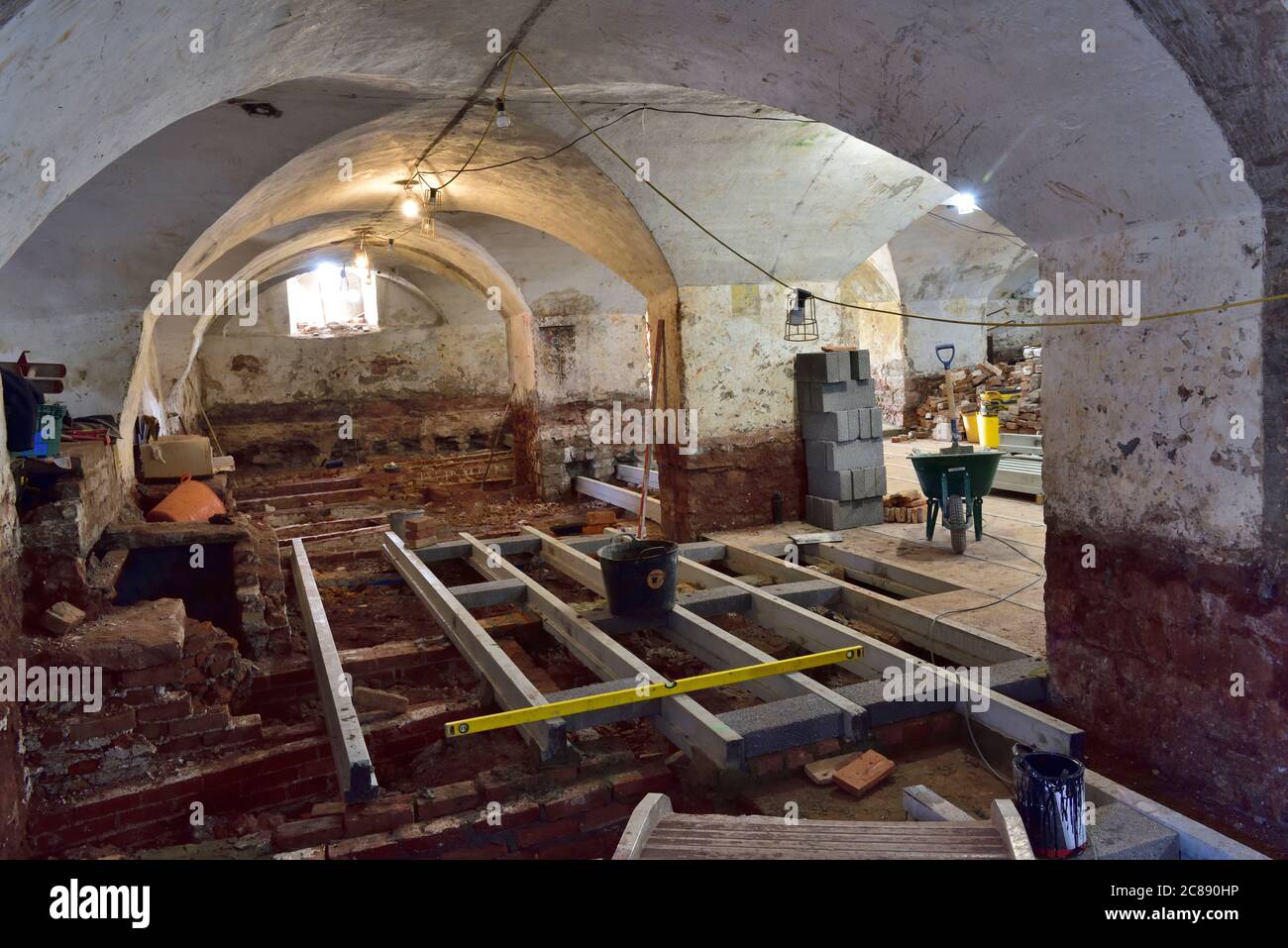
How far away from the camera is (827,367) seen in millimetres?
7277

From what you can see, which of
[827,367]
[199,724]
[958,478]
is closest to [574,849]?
[199,724]

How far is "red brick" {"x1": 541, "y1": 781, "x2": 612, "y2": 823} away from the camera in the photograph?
327 cm

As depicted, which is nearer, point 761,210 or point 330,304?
point 761,210

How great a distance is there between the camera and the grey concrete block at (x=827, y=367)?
7295 mm

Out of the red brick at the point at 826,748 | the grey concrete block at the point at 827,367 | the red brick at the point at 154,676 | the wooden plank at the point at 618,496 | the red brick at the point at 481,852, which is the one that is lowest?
the red brick at the point at 481,852

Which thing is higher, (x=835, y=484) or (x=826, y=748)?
(x=835, y=484)

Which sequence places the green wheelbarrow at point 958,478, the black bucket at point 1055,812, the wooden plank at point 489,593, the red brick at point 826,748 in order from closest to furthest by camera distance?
the black bucket at point 1055,812, the red brick at point 826,748, the wooden plank at point 489,593, the green wheelbarrow at point 958,478

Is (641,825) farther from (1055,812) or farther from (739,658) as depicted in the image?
(739,658)

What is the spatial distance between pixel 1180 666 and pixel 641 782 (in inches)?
80.6

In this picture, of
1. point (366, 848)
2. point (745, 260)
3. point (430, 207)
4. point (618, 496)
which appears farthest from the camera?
point (618, 496)

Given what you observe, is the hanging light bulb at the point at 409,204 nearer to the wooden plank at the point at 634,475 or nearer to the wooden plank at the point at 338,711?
the wooden plank at the point at 338,711

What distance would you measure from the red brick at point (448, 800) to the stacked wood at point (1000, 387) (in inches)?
376

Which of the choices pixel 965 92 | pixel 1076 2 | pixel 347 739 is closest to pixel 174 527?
pixel 347 739

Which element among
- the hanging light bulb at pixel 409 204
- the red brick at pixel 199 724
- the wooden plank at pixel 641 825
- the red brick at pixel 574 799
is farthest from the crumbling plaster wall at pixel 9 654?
the hanging light bulb at pixel 409 204
